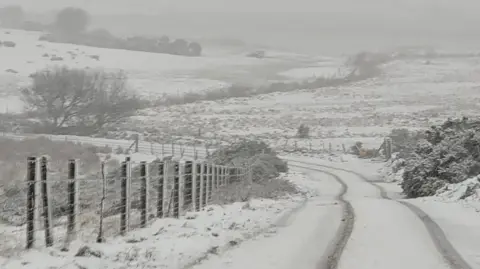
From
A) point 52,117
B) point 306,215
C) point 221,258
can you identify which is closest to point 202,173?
point 306,215

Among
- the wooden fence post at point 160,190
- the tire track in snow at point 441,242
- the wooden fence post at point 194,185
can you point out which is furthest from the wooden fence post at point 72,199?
the wooden fence post at point 194,185

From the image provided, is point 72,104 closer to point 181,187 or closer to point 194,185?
point 194,185

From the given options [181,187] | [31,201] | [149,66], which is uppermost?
[149,66]

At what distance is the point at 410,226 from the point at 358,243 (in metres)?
2.85

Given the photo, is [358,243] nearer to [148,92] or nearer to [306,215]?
[306,215]

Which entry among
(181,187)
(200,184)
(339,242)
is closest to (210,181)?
(200,184)

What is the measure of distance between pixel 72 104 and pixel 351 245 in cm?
A: 4664

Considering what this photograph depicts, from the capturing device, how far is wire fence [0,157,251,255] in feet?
29.8

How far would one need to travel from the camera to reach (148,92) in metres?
88.1

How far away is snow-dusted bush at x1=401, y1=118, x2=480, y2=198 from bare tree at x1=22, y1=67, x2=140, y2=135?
34.2m

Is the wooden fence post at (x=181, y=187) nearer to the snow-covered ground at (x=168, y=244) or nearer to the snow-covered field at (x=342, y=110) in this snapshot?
the snow-covered ground at (x=168, y=244)

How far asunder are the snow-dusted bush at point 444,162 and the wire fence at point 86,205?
30.0 feet

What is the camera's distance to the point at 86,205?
43.8 feet

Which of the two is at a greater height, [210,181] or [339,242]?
[339,242]
